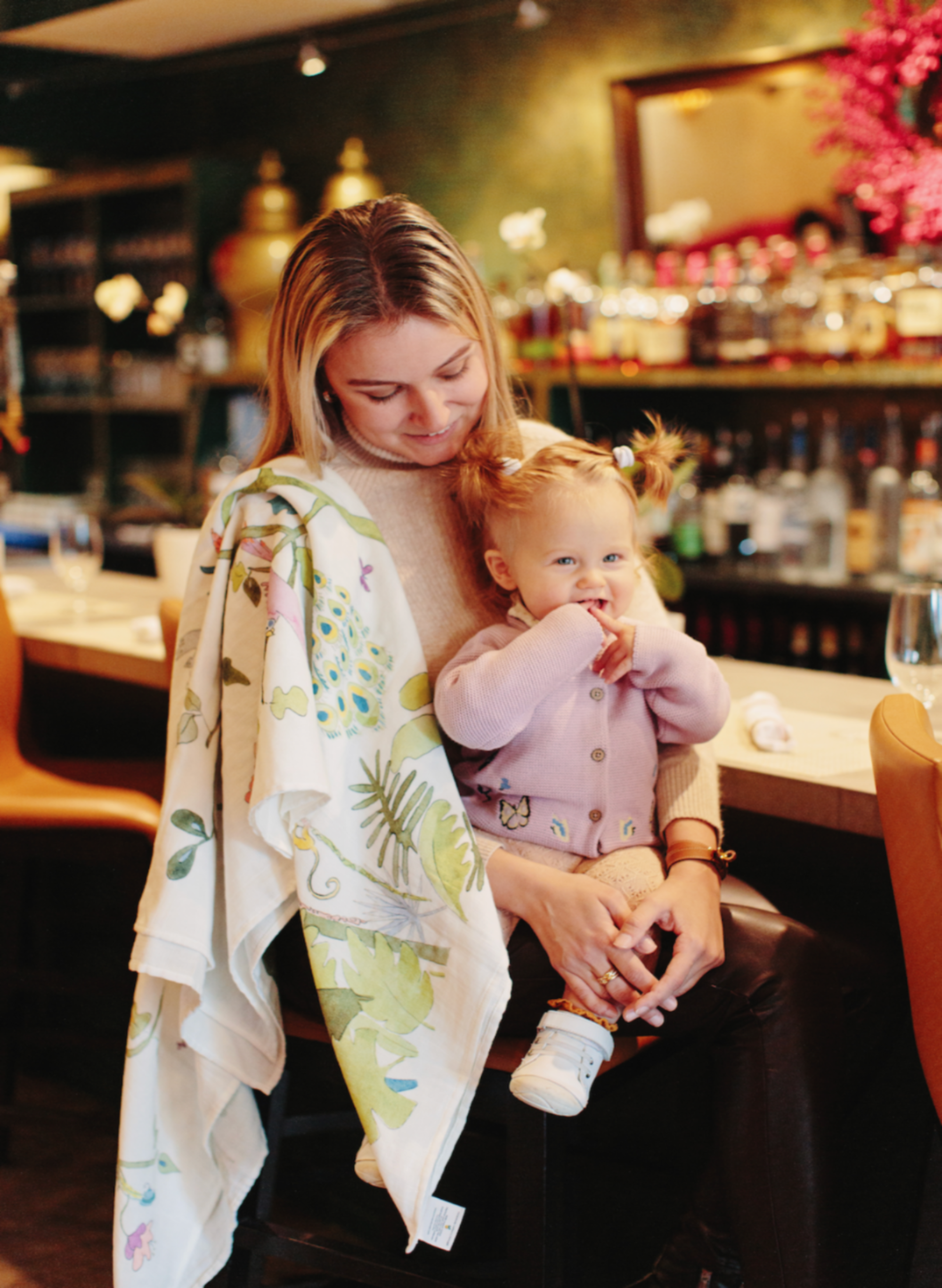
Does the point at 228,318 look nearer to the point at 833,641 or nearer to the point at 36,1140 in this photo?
the point at 833,641

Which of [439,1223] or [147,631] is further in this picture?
[147,631]

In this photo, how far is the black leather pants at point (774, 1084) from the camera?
1171 millimetres

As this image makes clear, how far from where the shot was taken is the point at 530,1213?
123 cm

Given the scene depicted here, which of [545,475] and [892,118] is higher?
[892,118]

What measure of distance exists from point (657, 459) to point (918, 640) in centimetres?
39

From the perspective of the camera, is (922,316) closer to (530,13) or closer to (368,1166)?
(530,13)

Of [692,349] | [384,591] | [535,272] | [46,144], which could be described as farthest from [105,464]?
[384,591]

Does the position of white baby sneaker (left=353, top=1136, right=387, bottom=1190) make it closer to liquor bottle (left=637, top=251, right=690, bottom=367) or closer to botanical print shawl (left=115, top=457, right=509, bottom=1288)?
botanical print shawl (left=115, top=457, right=509, bottom=1288)

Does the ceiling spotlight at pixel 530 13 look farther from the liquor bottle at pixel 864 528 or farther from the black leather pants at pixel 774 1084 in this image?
the black leather pants at pixel 774 1084

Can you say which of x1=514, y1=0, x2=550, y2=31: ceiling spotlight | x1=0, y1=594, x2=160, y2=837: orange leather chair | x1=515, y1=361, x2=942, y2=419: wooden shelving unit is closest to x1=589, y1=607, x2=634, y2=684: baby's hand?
x1=0, y1=594, x2=160, y2=837: orange leather chair

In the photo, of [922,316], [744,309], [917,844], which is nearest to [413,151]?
[744,309]

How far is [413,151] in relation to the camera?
4.29 m

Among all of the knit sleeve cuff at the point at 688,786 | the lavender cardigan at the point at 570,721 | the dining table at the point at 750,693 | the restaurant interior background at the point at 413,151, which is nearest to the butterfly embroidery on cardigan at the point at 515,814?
the lavender cardigan at the point at 570,721

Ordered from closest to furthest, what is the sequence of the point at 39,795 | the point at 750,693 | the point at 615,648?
the point at 615,648, the point at 750,693, the point at 39,795
